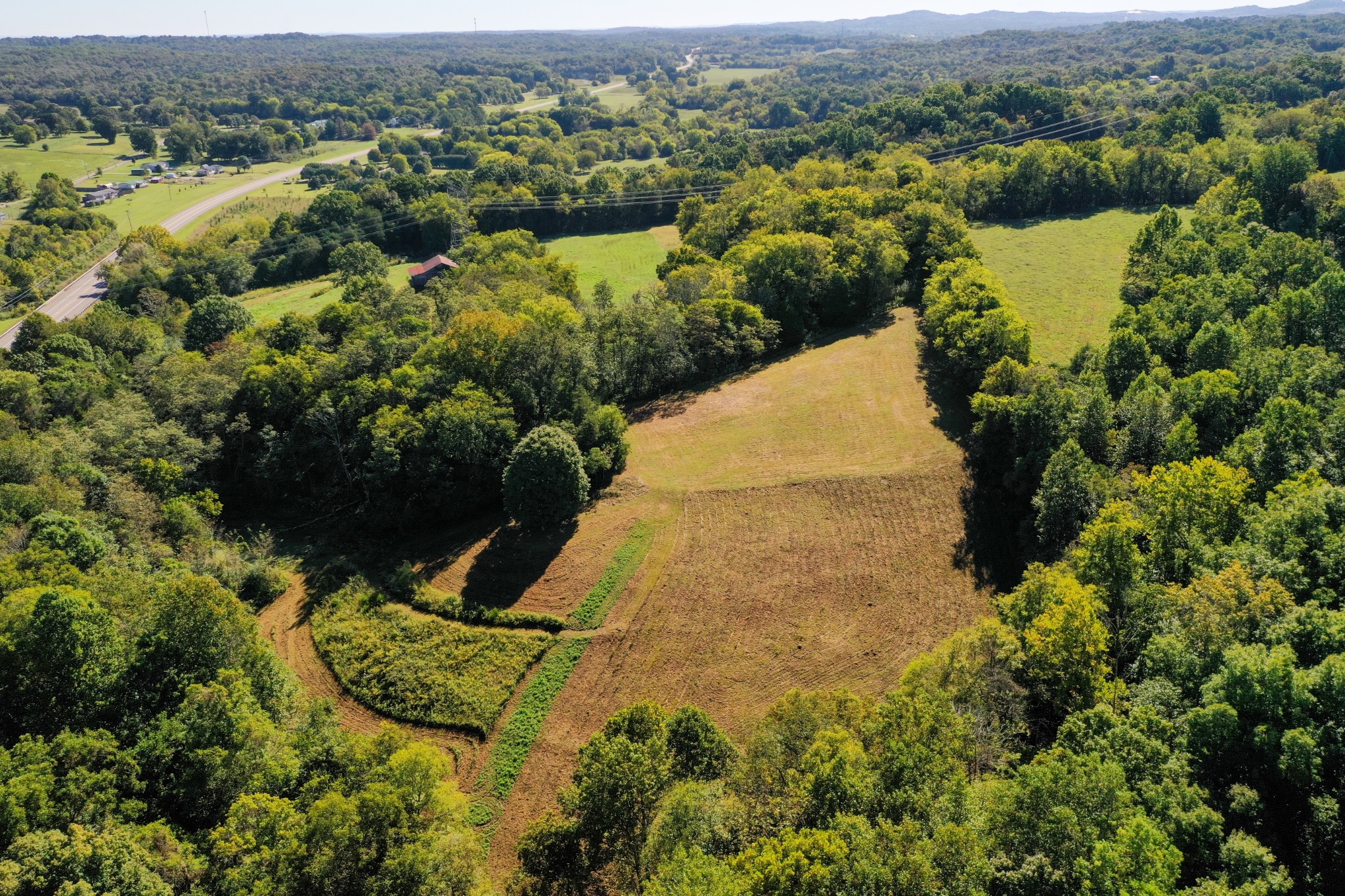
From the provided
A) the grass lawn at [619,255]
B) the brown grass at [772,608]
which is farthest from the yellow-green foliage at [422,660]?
the grass lawn at [619,255]

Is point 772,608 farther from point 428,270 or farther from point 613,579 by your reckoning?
point 428,270

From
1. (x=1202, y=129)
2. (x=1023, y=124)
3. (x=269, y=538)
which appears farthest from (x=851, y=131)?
(x=269, y=538)

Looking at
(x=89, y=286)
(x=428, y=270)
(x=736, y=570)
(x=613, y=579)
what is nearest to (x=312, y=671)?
(x=613, y=579)

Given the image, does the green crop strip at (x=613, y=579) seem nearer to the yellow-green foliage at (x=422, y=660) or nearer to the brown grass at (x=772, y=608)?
the brown grass at (x=772, y=608)

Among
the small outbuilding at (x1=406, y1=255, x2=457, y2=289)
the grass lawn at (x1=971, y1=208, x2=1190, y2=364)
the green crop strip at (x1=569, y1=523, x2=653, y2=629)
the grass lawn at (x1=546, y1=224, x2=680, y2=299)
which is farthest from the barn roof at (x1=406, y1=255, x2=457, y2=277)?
the grass lawn at (x1=971, y1=208, x2=1190, y2=364)

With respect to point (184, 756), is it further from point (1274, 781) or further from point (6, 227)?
point (6, 227)

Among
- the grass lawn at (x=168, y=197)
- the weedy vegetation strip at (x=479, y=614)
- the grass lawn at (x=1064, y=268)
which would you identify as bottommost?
the weedy vegetation strip at (x=479, y=614)
